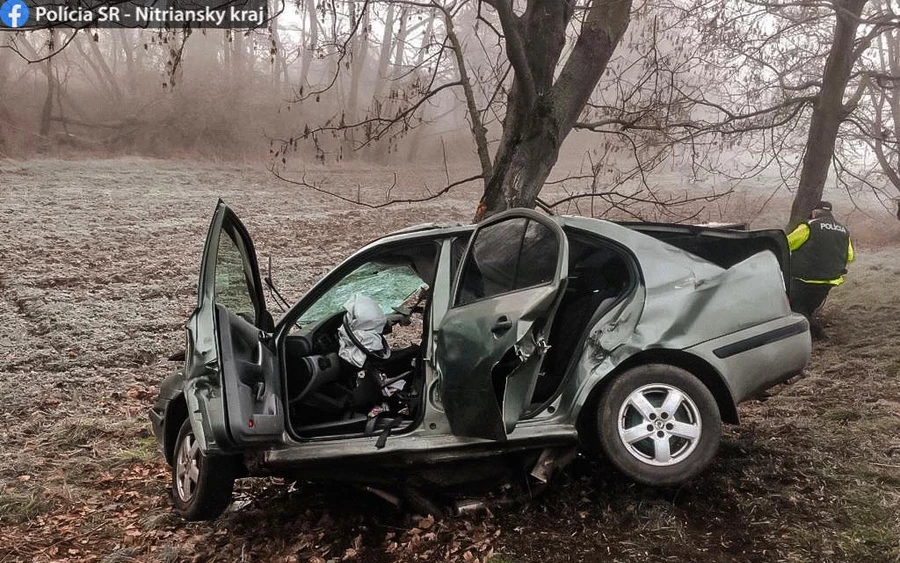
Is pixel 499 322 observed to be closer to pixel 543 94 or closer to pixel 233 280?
pixel 233 280

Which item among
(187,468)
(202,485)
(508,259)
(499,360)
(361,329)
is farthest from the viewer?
(361,329)

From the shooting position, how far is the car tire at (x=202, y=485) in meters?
3.96

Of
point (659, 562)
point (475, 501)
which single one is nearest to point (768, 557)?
point (659, 562)

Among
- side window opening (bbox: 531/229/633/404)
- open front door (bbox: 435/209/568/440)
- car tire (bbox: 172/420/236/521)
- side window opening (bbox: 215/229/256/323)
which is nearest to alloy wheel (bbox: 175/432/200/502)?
car tire (bbox: 172/420/236/521)

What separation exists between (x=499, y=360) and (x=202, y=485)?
1.85 m

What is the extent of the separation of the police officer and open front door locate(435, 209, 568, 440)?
4.97 metres

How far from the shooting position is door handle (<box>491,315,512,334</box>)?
3541 millimetres

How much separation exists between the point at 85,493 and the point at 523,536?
10.8ft

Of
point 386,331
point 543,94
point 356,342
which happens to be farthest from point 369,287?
point 543,94

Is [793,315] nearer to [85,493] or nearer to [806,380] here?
[806,380]

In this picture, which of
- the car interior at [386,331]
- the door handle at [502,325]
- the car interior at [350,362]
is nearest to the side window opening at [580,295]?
the car interior at [386,331]

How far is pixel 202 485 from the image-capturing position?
3.97m

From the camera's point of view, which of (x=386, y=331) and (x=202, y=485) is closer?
(x=202, y=485)

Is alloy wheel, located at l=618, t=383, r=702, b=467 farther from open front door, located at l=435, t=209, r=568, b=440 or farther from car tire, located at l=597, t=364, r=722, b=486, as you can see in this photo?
open front door, located at l=435, t=209, r=568, b=440
